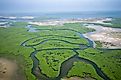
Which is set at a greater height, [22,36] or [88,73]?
[22,36]

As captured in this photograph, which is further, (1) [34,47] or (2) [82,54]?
(1) [34,47]

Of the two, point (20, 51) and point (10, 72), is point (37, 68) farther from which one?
point (20, 51)

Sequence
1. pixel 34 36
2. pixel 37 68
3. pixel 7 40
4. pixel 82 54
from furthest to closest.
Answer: pixel 34 36
pixel 7 40
pixel 82 54
pixel 37 68

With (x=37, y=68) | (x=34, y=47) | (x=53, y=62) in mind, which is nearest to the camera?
(x=37, y=68)

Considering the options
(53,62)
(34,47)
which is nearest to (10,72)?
(53,62)

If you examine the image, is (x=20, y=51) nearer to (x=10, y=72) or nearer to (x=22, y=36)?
(x=10, y=72)

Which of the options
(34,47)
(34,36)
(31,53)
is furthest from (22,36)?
(31,53)
